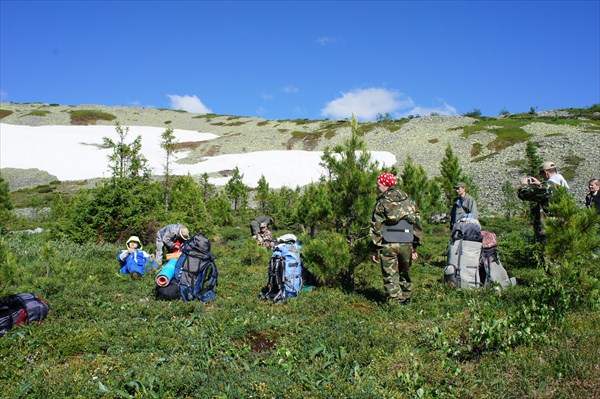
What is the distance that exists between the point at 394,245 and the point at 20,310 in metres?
5.46

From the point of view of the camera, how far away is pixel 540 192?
7484mm

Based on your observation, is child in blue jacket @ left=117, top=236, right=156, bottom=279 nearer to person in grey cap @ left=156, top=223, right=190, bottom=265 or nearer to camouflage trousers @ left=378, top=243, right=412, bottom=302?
person in grey cap @ left=156, top=223, right=190, bottom=265

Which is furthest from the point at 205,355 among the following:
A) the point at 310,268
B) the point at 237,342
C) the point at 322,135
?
the point at 322,135

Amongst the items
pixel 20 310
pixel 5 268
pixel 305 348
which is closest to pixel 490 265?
pixel 305 348

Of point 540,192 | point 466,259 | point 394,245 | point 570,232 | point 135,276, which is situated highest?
point 540,192

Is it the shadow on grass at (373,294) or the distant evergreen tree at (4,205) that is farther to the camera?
Answer: the distant evergreen tree at (4,205)

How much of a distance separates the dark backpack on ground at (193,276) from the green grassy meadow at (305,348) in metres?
0.38

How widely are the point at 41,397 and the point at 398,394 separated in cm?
320

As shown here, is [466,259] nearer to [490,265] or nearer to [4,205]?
[490,265]

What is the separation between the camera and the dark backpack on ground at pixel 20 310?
18.2 feet

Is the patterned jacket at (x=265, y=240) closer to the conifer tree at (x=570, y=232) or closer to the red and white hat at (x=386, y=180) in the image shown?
the red and white hat at (x=386, y=180)

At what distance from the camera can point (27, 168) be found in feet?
172

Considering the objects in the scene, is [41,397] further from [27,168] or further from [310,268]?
[27,168]

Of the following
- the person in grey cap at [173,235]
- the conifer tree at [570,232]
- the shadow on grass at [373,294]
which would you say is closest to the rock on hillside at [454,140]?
the shadow on grass at [373,294]
